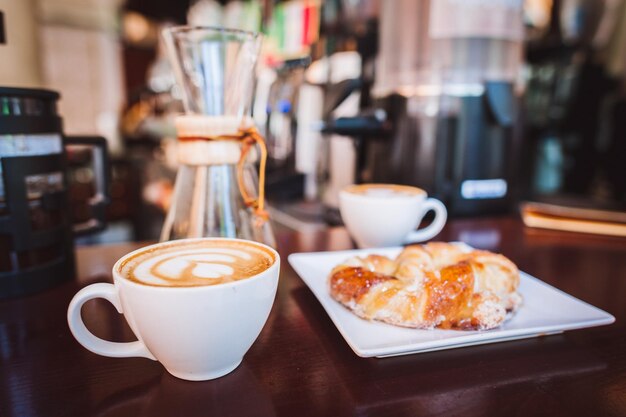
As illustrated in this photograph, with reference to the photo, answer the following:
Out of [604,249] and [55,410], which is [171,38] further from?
[604,249]

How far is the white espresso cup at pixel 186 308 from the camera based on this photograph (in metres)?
0.29

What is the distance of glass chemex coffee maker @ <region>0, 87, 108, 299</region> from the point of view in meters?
0.48

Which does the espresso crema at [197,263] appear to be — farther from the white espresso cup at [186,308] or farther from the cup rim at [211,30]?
the cup rim at [211,30]

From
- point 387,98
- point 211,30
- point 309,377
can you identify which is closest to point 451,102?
point 387,98

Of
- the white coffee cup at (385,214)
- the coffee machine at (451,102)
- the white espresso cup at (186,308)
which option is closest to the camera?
the white espresso cup at (186,308)

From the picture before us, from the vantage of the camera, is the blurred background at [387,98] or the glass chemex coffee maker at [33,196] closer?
the glass chemex coffee maker at [33,196]

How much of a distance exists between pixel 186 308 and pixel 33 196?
35 centimetres

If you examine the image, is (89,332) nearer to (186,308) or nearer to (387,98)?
(186,308)

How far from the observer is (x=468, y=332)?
378mm

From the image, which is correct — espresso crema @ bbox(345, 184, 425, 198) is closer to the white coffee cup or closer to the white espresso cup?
the white coffee cup

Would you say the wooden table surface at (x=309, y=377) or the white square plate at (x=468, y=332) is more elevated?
the white square plate at (x=468, y=332)

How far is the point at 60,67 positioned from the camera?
3410mm

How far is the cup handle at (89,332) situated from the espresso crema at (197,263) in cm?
2

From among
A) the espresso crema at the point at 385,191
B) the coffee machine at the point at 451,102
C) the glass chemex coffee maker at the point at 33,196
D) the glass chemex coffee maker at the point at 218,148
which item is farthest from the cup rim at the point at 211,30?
the coffee machine at the point at 451,102
